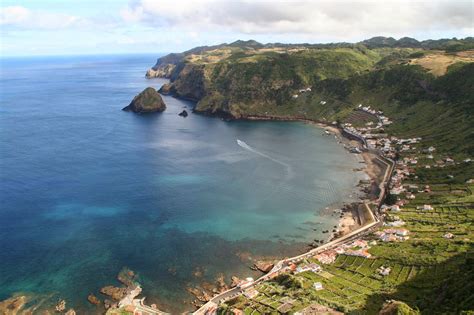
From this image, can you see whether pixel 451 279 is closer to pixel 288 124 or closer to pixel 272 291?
pixel 272 291

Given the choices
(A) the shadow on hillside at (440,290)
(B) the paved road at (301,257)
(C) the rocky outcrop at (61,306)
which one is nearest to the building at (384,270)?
(A) the shadow on hillside at (440,290)

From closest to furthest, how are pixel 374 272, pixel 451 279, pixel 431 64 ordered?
1. pixel 451 279
2. pixel 374 272
3. pixel 431 64

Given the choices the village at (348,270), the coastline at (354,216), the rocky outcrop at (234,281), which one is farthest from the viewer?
the coastline at (354,216)

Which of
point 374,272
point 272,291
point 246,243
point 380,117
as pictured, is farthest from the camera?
point 380,117

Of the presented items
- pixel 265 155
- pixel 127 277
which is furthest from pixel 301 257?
pixel 265 155

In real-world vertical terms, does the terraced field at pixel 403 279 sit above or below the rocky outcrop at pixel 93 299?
above

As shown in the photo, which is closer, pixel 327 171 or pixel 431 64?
pixel 327 171

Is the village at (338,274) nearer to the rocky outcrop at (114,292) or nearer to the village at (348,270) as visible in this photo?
the village at (348,270)

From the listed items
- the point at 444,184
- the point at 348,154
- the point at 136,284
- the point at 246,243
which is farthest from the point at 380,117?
the point at 136,284

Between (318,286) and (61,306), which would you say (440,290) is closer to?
(318,286)
